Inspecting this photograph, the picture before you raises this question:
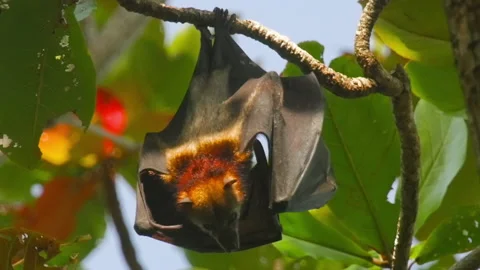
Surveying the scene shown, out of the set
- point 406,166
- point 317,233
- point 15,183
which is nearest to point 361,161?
point 317,233

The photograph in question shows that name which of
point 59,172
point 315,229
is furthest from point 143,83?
point 315,229

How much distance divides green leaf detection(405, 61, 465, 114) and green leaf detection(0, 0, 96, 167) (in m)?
0.87

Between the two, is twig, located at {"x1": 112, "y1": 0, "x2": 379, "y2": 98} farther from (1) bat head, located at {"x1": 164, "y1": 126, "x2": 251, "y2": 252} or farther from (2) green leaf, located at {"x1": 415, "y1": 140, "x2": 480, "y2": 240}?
(2) green leaf, located at {"x1": 415, "y1": 140, "x2": 480, "y2": 240}

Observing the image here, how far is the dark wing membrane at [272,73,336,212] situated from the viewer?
1379mm

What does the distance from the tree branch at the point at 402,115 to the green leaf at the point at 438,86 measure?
0.41 metres

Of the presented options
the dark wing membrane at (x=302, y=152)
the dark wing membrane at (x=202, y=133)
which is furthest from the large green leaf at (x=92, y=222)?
the dark wing membrane at (x=302, y=152)

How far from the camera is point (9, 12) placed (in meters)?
1.33

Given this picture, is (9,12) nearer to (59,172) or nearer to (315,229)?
(315,229)

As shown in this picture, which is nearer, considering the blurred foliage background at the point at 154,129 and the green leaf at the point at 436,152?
the blurred foliage background at the point at 154,129

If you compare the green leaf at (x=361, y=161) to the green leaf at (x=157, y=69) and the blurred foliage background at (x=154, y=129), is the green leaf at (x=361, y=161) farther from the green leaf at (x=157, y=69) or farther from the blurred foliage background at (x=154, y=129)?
the green leaf at (x=157, y=69)

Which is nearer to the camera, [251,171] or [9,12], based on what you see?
[9,12]

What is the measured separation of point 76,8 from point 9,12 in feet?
0.58

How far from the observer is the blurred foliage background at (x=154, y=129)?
4.65ft

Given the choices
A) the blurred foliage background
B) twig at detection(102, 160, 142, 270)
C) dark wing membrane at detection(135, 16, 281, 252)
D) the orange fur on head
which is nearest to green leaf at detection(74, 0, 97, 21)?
the blurred foliage background
